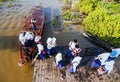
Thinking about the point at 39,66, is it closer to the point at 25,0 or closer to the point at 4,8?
the point at 4,8

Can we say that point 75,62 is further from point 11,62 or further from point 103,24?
point 103,24

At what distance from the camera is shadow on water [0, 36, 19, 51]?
14.5 meters

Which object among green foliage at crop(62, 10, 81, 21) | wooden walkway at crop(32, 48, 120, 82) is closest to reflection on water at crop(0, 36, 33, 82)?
wooden walkway at crop(32, 48, 120, 82)

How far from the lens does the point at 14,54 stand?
45.3 feet

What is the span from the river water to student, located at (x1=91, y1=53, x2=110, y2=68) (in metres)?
3.07

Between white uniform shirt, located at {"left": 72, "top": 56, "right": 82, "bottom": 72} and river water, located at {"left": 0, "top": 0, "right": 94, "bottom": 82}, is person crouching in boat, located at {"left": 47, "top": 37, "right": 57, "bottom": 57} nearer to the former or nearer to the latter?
river water, located at {"left": 0, "top": 0, "right": 94, "bottom": 82}

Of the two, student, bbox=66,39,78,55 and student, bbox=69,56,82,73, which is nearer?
student, bbox=69,56,82,73

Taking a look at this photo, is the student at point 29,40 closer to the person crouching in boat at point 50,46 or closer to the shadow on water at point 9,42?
the person crouching in boat at point 50,46

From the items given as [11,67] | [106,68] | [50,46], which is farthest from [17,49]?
[106,68]

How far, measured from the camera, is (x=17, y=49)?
14.3m

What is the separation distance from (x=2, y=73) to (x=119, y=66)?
17.7 feet

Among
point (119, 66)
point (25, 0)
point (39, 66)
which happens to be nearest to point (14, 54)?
point (39, 66)

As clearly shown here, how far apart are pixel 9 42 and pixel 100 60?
6.19 m

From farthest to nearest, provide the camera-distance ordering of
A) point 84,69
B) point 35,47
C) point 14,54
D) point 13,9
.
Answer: point 13,9 < point 14,54 < point 35,47 < point 84,69
